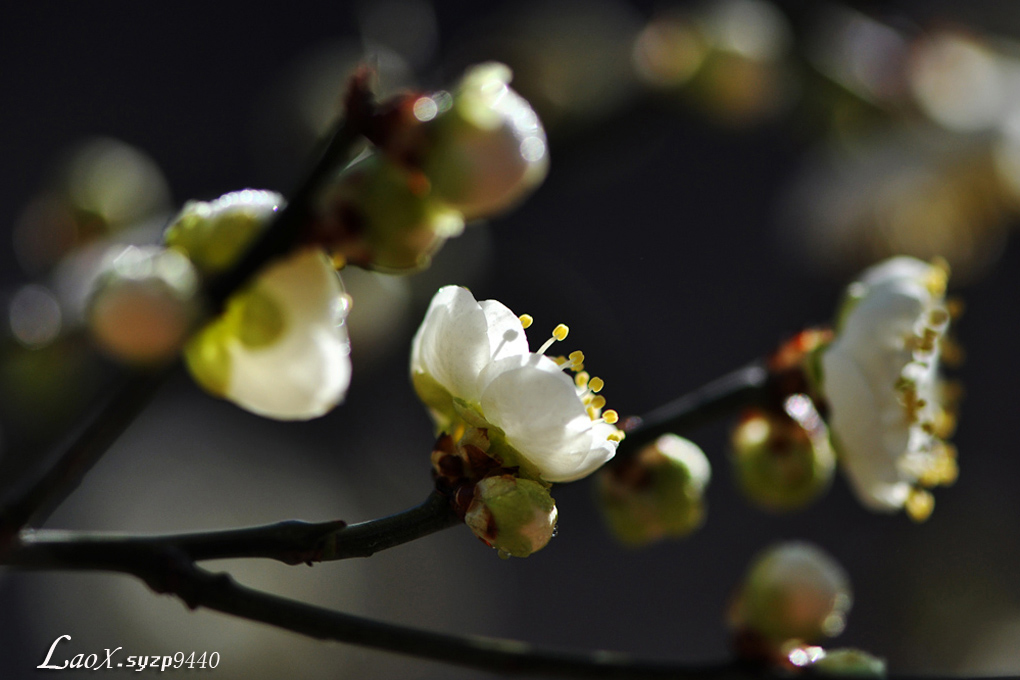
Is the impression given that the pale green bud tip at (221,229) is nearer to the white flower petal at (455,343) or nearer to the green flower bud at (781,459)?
the white flower petal at (455,343)

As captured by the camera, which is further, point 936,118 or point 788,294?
point 788,294

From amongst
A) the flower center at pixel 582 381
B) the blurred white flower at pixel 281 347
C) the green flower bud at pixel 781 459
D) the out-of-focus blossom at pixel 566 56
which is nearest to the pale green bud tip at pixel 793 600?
the green flower bud at pixel 781 459

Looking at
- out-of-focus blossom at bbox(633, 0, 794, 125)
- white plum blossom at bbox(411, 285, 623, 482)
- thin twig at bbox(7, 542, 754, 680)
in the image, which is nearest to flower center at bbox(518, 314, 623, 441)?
white plum blossom at bbox(411, 285, 623, 482)

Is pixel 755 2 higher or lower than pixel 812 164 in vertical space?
lower

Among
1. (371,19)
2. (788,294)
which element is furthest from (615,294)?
(371,19)

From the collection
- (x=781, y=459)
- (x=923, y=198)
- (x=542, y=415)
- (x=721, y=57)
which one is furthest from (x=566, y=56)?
(x=542, y=415)

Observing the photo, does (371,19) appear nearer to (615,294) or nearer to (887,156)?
(887,156)
